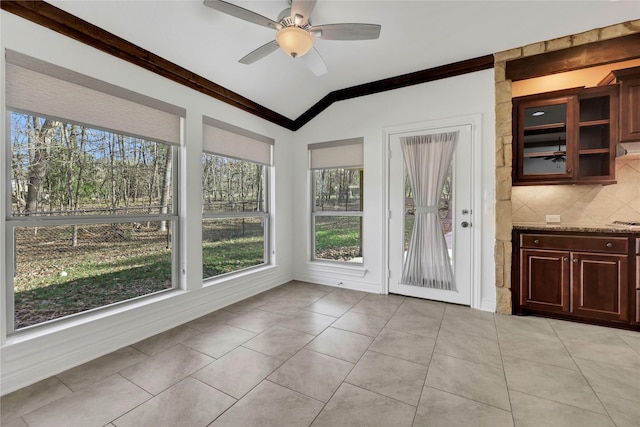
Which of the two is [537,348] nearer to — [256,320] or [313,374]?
[313,374]

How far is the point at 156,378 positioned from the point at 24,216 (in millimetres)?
1457

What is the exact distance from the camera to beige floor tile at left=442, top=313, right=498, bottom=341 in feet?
8.25

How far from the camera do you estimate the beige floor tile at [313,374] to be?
1.75 m

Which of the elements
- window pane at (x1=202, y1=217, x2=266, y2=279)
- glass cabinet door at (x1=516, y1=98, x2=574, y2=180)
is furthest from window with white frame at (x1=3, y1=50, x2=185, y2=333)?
glass cabinet door at (x1=516, y1=98, x2=574, y2=180)

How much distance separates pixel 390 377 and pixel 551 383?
1.04 m

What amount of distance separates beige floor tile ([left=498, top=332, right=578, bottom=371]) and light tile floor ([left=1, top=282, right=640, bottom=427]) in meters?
0.01

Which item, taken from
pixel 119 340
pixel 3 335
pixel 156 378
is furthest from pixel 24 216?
pixel 156 378

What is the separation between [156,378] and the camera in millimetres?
1854

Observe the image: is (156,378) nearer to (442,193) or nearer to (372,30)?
(372,30)

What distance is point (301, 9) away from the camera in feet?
6.12

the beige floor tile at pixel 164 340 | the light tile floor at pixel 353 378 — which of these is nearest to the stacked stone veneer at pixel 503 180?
the light tile floor at pixel 353 378

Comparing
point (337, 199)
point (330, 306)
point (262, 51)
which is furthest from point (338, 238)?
point (262, 51)

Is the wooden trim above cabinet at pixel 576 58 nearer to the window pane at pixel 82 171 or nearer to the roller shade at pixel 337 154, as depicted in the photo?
the roller shade at pixel 337 154

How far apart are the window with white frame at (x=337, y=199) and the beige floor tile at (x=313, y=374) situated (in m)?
2.01
